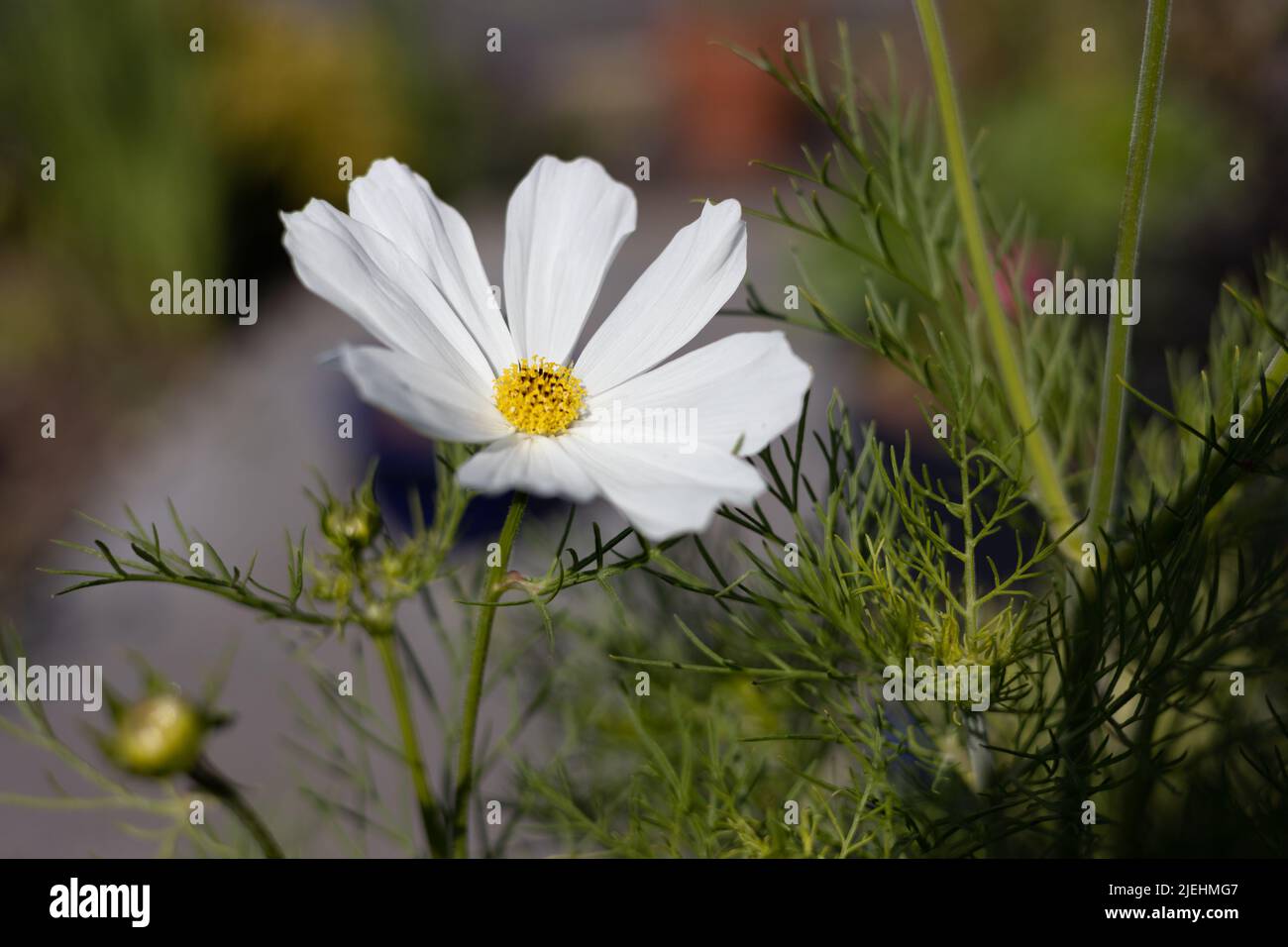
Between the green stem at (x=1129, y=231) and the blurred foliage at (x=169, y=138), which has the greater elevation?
the blurred foliage at (x=169, y=138)

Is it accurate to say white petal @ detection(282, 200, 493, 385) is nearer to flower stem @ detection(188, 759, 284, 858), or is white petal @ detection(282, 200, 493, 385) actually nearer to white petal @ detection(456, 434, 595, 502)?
white petal @ detection(456, 434, 595, 502)

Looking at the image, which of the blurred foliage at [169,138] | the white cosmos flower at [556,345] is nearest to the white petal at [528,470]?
the white cosmos flower at [556,345]

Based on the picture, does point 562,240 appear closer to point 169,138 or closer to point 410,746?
point 410,746

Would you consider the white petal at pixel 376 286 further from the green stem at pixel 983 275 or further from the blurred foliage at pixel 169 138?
the blurred foliage at pixel 169 138

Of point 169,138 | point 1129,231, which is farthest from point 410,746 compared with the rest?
point 169,138

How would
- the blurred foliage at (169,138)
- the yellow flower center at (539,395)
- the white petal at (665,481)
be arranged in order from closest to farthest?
the white petal at (665,481) → the yellow flower center at (539,395) → the blurred foliage at (169,138)

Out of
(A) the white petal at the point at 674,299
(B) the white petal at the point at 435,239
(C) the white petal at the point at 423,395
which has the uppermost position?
(B) the white petal at the point at 435,239

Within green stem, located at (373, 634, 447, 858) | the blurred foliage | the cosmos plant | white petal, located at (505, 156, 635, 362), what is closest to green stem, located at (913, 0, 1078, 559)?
the cosmos plant
